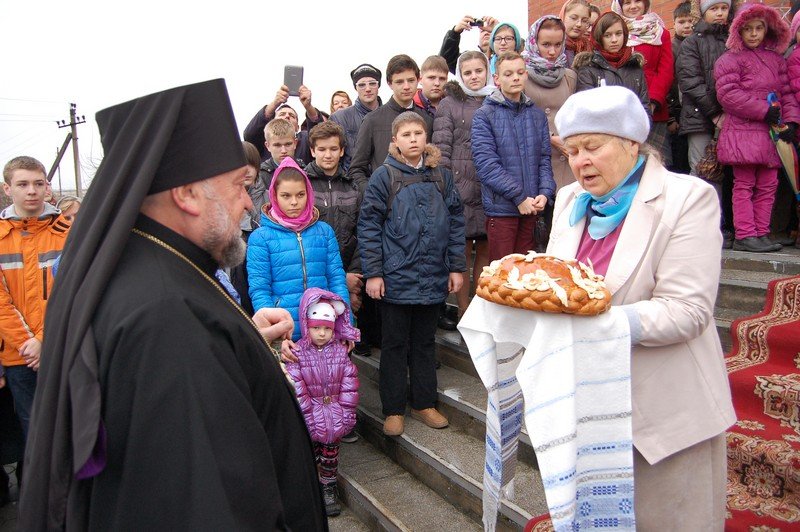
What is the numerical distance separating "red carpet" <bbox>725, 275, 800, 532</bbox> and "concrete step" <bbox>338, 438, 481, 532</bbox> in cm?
146

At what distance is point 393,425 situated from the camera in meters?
4.27

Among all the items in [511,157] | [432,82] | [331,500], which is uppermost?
[432,82]

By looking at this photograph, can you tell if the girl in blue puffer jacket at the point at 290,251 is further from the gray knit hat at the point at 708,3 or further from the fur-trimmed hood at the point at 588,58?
the gray knit hat at the point at 708,3

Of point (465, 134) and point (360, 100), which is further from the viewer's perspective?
point (360, 100)

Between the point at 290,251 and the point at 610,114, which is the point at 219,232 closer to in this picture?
the point at 610,114

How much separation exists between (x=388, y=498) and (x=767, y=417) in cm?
233

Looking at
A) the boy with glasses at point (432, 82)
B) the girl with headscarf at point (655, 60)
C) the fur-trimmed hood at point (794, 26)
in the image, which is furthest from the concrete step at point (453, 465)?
the fur-trimmed hood at point (794, 26)

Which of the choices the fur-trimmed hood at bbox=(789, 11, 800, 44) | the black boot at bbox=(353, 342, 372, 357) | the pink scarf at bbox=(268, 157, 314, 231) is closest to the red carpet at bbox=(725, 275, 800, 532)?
the fur-trimmed hood at bbox=(789, 11, 800, 44)

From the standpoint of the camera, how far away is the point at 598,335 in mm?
1787

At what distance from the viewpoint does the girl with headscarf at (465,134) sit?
513 centimetres

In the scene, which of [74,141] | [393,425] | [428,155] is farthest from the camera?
[74,141]

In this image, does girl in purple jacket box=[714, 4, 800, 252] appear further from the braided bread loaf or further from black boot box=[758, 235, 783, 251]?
the braided bread loaf

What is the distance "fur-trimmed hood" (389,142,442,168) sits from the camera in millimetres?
4348

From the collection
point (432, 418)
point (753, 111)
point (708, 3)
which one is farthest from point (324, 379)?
point (708, 3)
